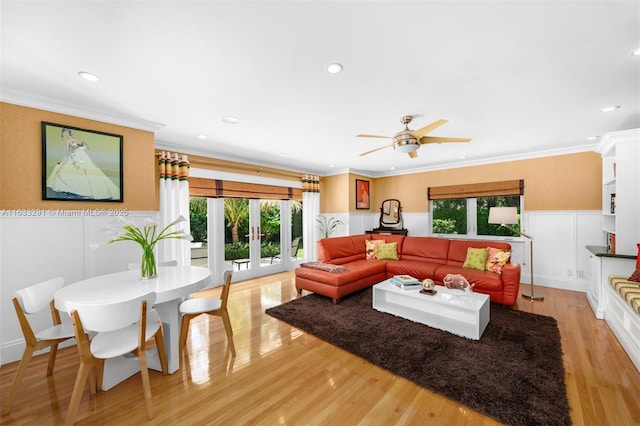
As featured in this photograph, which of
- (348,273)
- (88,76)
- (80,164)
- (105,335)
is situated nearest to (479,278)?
(348,273)

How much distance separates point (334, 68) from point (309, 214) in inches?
179

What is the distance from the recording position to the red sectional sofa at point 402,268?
11.7 ft

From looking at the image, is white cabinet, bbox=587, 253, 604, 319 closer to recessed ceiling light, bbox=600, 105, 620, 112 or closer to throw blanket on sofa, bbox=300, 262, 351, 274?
recessed ceiling light, bbox=600, 105, 620, 112

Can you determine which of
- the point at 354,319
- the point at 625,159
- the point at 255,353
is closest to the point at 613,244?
the point at 625,159

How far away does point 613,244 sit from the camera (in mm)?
3359

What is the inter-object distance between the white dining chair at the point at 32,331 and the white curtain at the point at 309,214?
4.55 meters

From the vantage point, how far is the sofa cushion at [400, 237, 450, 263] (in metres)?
4.70

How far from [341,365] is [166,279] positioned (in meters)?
1.73

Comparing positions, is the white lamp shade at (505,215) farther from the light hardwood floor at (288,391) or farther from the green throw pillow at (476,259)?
the light hardwood floor at (288,391)

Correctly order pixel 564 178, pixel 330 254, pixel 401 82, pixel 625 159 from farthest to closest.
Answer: pixel 330 254, pixel 564 178, pixel 625 159, pixel 401 82

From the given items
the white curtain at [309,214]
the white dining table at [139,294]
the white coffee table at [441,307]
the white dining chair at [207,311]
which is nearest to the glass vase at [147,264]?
the white dining table at [139,294]

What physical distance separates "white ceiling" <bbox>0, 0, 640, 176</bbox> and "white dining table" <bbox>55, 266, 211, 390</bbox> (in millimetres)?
1686

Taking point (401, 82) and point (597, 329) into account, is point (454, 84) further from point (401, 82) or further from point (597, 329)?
point (597, 329)

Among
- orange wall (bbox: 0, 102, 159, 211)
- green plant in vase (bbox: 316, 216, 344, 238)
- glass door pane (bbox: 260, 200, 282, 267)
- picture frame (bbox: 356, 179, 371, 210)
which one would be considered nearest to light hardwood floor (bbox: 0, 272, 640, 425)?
orange wall (bbox: 0, 102, 159, 211)
